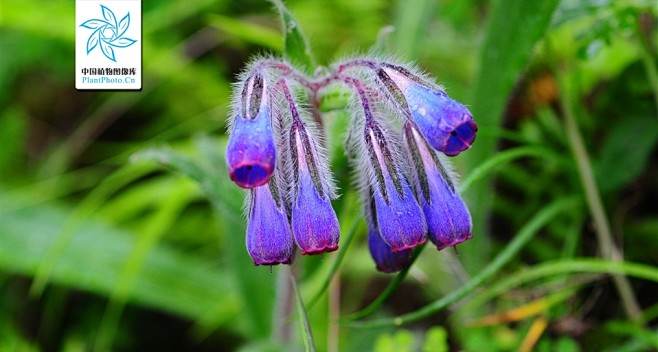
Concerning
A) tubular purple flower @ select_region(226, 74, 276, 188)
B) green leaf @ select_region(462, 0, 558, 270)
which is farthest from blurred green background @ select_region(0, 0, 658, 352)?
tubular purple flower @ select_region(226, 74, 276, 188)

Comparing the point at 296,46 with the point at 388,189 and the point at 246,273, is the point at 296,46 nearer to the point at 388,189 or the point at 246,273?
the point at 388,189

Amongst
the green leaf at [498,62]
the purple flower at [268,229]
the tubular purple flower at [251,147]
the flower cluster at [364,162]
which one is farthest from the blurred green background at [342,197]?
the tubular purple flower at [251,147]

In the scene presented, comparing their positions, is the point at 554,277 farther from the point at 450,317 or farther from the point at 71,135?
the point at 71,135

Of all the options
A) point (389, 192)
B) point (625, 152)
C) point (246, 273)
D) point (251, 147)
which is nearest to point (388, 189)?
point (389, 192)

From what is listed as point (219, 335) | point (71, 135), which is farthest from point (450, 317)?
point (71, 135)

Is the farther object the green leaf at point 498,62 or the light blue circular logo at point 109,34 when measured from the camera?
the light blue circular logo at point 109,34

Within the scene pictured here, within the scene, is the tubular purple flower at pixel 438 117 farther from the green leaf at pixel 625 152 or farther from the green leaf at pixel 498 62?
the green leaf at pixel 625 152
